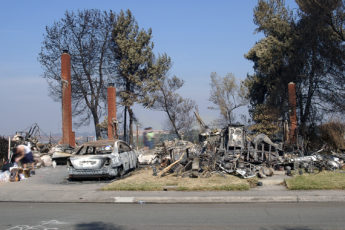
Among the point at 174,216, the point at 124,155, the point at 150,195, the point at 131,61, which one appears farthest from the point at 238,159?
the point at 131,61

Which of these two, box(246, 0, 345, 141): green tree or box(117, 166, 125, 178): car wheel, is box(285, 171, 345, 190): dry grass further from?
box(246, 0, 345, 141): green tree

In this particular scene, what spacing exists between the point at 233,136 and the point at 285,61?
47.8ft

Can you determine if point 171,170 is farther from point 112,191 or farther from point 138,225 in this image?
point 138,225

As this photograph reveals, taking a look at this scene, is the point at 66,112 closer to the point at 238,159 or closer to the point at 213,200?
the point at 238,159

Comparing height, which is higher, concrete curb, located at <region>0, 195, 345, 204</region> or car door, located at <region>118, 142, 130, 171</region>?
car door, located at <region>118, 142, 130, 171</region>

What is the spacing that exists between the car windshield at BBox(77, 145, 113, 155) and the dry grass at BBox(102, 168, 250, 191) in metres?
1.62

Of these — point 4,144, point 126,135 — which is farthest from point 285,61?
point 4,144

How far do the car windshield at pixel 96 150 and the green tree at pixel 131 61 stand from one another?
19533mm

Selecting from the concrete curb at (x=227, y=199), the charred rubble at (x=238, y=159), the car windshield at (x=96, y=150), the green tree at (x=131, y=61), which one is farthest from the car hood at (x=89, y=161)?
the green tree at (x=131, y=61)

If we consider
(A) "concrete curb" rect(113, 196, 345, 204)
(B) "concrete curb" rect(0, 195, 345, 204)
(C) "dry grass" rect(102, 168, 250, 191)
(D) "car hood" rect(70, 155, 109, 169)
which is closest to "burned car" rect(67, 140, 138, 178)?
(D) "car hood" rect(70, 155, 109, 169)

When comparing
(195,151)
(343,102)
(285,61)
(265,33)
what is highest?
(265,33)

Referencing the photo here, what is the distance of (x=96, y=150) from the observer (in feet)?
53.4

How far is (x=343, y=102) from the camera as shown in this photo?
23.8m

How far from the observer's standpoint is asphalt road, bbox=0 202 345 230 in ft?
26.0
